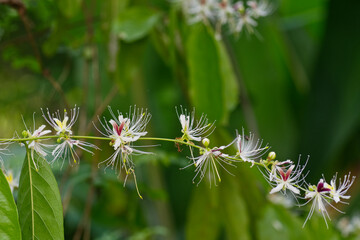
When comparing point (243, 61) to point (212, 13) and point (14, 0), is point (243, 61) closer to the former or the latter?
point (212, 13)

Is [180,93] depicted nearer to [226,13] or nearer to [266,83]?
[266,83]

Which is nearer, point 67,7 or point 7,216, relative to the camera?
point 7,216

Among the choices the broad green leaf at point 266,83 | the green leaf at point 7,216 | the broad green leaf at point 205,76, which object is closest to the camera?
the green leaf at point 7,216

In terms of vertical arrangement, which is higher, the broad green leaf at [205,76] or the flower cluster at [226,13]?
the flower cluster at [226,13]

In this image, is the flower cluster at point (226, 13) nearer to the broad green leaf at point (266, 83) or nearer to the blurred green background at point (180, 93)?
the blurred green background at point (180, 93)

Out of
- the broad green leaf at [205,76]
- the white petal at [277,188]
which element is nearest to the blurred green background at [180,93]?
the broad green leaf at [205,76]

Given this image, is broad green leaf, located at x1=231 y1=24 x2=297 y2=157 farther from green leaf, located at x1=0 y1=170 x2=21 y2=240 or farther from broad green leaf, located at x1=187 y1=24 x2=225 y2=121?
green leaf, located at x1=0 y1=170 x2=21 y2=240

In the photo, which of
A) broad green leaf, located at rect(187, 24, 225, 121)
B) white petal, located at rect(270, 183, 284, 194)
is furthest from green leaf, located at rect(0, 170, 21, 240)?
broad green leaf, located at rect(187, 24, 225, 121)

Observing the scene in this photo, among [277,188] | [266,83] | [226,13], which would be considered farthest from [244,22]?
[266,83]
